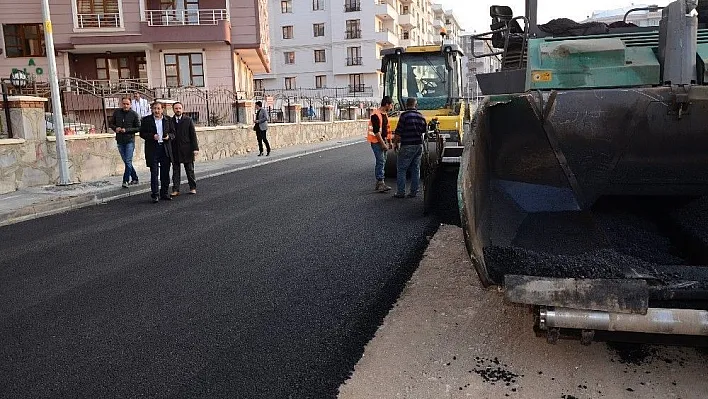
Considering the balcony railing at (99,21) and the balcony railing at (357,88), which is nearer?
the balcony railing at (99,21)

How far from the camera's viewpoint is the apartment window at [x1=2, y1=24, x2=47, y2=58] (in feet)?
95.5

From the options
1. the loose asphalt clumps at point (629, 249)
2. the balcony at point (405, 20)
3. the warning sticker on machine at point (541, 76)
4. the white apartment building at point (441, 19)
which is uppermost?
the white apartment building at point (441, 19)

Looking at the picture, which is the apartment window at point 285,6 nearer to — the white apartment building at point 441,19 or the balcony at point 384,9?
the balcony at point 384,9

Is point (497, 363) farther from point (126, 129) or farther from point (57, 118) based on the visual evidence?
point (57, 118)

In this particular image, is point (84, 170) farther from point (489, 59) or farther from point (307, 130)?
point (307, 130)

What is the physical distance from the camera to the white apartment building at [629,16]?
5.39 m

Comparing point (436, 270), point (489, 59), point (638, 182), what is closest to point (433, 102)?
point (489, 59)

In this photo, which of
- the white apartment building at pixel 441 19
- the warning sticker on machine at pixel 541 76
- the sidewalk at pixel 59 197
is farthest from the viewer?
the white apartment building at pixel 441 19

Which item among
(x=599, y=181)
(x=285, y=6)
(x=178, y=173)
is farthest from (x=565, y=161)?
(x=285, y=6)

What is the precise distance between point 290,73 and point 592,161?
62304 mm

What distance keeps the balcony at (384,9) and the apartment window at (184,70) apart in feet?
110

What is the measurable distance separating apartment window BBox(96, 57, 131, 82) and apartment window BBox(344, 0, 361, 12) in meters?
34.7

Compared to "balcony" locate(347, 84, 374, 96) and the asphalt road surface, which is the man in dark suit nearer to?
the asphalt road surface

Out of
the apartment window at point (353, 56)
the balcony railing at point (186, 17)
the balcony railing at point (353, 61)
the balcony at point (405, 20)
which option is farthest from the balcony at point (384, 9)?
the balcony railing at point (186, 17)
